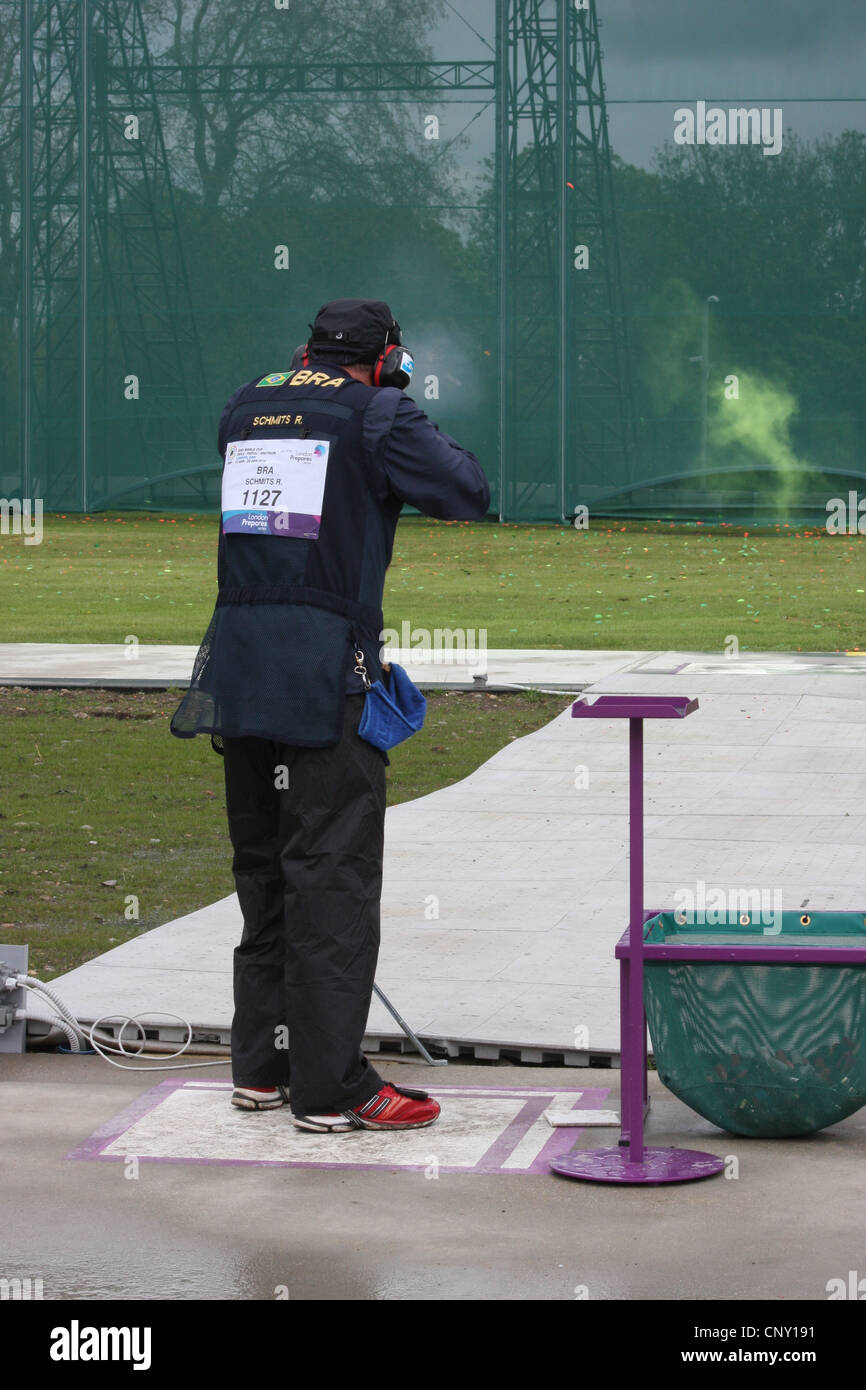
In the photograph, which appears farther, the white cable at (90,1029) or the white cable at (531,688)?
the white cable at (531,688)

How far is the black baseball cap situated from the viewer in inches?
197

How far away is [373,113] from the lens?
36531mm

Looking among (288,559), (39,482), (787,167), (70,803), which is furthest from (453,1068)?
(39,482)

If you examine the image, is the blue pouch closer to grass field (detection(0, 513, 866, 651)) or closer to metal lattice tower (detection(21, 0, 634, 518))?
grass field (detection(0, 513, 866, 651))

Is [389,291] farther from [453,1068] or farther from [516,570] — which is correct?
[453,1068]

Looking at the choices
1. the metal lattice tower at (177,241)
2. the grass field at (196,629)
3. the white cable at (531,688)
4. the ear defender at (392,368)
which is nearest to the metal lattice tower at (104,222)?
the metal lattice tower at (177,241)

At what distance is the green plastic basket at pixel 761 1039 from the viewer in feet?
15.2

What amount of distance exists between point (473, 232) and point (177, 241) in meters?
5.57

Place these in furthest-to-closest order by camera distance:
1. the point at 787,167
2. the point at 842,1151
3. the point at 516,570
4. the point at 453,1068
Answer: the point at 787,167, the point at 516,570, the point at 453,1068, the point at 842,1151

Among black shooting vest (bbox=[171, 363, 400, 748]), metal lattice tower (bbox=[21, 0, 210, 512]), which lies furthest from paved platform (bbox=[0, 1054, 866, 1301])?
metal lattice tower (bbox=[21, 0, 210, 512])

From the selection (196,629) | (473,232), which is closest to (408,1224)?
(196,629)

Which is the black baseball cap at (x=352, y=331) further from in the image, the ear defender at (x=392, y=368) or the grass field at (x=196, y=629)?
the grass field at (x=196, y=629)

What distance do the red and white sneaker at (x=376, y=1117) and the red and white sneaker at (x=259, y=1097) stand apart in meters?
0.18
